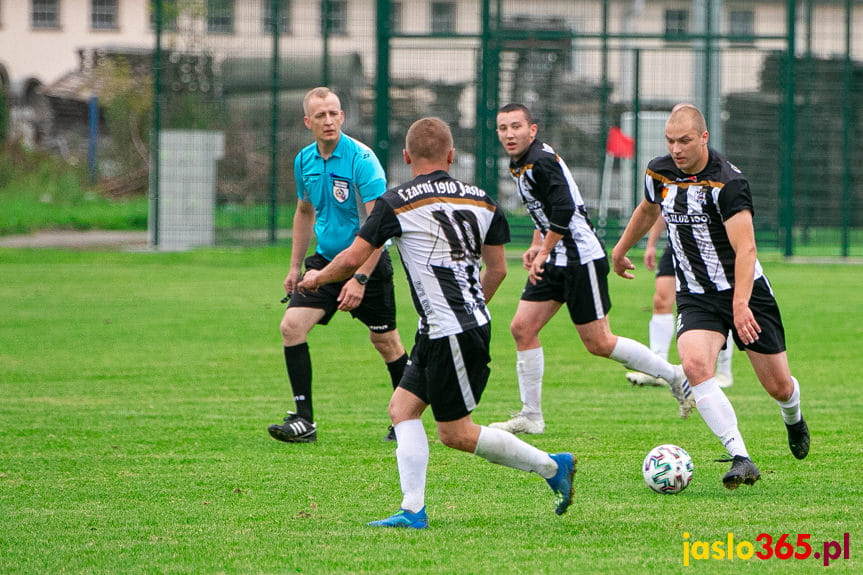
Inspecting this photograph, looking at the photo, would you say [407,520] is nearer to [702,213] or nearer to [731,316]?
[731,316]

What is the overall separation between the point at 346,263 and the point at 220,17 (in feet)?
58.6

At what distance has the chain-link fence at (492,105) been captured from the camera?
69.3 feet

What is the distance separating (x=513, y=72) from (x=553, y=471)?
16.6 metres

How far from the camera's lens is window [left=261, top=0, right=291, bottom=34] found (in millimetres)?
21594

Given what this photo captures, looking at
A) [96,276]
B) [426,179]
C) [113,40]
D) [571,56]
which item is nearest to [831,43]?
[571,56]

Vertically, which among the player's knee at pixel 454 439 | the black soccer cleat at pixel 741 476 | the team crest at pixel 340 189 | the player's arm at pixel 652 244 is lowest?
the black soccer cleat at pixel 741 476

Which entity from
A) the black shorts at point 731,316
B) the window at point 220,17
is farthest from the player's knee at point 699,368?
the window at point 220,17

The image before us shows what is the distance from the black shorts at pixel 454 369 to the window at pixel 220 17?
697 inches

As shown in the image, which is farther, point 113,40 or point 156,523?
point 113,40

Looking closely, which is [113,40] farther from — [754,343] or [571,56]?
[754,343]

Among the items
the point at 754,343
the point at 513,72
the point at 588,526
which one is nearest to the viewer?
the point at 588,526

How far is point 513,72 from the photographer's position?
21.4 metres

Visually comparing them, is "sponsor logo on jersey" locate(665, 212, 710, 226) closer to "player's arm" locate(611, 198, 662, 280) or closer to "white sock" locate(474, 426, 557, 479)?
"player's arm" locate(611, 198, 662, 280)

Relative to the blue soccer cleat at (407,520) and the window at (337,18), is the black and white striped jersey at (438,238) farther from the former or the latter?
the window at (337,18)
